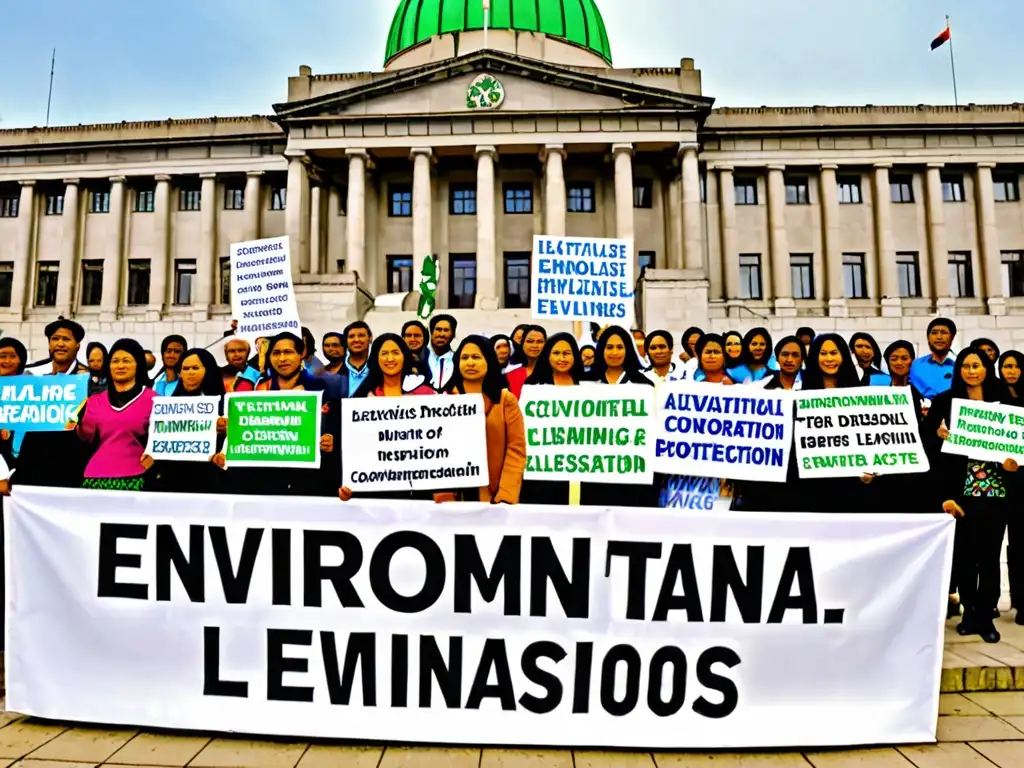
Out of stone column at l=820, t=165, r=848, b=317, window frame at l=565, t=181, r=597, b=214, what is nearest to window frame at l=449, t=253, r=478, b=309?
window frame at l=565, t=181, r=597, b=214

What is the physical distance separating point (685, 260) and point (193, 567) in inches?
1125

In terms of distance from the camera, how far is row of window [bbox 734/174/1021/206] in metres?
34.3

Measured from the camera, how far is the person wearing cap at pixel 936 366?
6.79 m

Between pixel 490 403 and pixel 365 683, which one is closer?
pixel 365 683

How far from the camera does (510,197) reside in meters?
34.2

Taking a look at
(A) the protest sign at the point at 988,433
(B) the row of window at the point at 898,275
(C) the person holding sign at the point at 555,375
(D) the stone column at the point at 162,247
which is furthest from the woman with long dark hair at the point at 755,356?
(D) the stone column at the point at 162,247

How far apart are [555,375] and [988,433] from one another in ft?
10.8

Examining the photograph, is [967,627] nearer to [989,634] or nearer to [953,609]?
[989,634]

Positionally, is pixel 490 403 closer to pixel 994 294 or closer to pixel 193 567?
pixel 193 567

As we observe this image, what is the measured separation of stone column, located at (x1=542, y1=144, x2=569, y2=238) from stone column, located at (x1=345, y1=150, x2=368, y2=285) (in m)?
8.21

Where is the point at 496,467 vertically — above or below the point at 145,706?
above

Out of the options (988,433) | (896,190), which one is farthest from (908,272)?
(988,433)

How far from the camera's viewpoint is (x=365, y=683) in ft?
12.8

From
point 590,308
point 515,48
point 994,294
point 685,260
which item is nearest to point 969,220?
point 994,294
